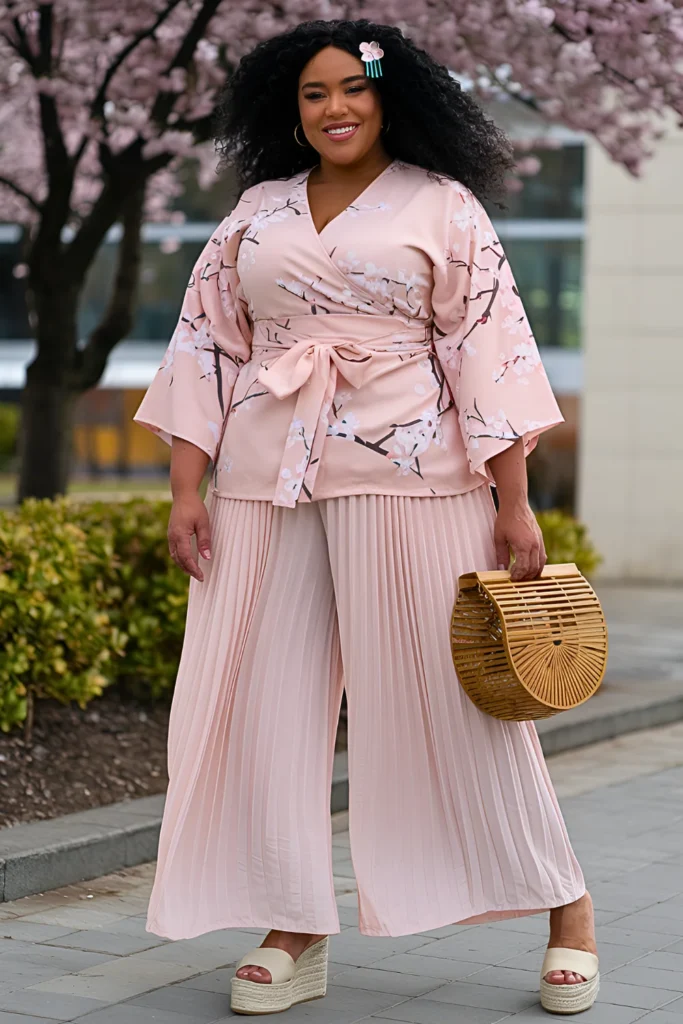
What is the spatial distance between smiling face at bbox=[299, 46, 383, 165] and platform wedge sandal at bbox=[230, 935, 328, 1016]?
1684 millimetres

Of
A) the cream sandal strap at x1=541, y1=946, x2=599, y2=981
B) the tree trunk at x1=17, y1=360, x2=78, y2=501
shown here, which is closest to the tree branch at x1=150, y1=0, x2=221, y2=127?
the tree trunk at x1=17, y1=360, x2=78, y2=501

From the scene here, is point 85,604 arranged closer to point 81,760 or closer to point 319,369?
point 81,760

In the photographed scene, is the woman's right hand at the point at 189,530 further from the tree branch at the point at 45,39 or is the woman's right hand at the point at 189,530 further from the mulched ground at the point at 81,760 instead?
the tree branch at the point at 45,39

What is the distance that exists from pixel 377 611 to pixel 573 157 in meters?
23.3

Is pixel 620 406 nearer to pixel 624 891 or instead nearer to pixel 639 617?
pixel 639 617

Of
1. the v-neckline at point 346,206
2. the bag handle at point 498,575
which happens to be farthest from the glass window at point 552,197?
the bag handle at point 498,575

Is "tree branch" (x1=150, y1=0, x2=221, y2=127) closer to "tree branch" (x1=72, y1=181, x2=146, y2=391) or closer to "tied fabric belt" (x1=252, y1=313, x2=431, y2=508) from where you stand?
"tree branch" (x1=72, y1=181, x2=146, y2=391)

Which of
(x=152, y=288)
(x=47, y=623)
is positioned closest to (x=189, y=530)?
(x=47, y=623)

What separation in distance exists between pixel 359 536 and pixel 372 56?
998mm

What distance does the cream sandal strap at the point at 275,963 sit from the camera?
11.4 ft

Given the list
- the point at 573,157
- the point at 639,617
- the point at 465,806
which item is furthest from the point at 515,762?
the point at 573,157

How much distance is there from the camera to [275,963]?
11.5ft

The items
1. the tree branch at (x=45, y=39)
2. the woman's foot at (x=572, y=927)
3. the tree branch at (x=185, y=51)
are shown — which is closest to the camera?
the woman's foot at (x=572, y=927)

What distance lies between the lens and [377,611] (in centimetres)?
347
